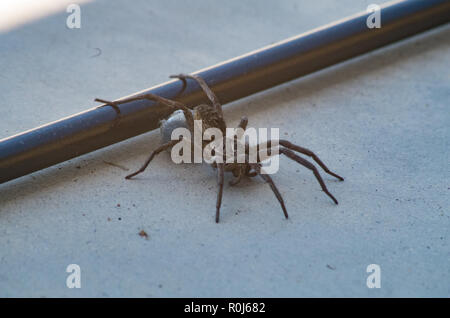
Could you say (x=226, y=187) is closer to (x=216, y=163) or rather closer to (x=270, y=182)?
(x=216, y=163)

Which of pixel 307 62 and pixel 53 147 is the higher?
pixel 307 62

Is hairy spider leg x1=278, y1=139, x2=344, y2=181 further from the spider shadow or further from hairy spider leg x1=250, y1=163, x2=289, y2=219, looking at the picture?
the spider shadow

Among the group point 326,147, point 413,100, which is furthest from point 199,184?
point 413,100

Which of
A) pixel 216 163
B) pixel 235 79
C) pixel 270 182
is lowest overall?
pixel 270 182

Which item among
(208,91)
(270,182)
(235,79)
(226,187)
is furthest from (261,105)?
(270,182)

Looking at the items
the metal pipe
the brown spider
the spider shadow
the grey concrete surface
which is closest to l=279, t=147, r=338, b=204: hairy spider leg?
the brown spider

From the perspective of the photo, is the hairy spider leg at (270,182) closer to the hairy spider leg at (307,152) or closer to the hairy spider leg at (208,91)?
the hairy spider leg at (307,152)
